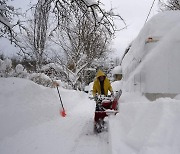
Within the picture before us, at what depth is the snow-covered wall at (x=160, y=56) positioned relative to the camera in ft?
21.1

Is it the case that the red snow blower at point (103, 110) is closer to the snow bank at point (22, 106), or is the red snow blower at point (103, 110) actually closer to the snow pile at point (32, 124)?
the snow pile at point (32, 124)

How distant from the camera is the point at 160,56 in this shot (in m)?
6.55

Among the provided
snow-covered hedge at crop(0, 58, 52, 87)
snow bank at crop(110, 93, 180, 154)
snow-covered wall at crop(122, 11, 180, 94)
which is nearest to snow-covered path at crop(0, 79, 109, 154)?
snow bank at crop(110, 93, 180, 154)

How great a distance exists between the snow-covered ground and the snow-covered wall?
1.34ft

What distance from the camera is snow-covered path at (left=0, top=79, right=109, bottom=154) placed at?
5.40m

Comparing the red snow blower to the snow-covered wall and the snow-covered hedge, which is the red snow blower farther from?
the snow-covered hedge

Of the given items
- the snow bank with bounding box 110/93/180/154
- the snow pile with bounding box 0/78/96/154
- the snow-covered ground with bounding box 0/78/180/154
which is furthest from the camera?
the snow pile with bounding box 0/78/96/154

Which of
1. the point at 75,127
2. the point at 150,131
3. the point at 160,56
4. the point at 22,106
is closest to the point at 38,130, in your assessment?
the point at 22,106

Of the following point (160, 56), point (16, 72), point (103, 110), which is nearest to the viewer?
point (160, 56)

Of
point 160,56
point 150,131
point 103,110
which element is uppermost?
point 160,56

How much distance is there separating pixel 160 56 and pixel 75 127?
9.92 feet

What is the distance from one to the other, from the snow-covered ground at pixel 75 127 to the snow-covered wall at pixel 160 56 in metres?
0.41

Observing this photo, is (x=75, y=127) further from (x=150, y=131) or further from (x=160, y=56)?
(x=150, y=131)

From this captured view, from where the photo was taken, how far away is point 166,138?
11.6 feet
